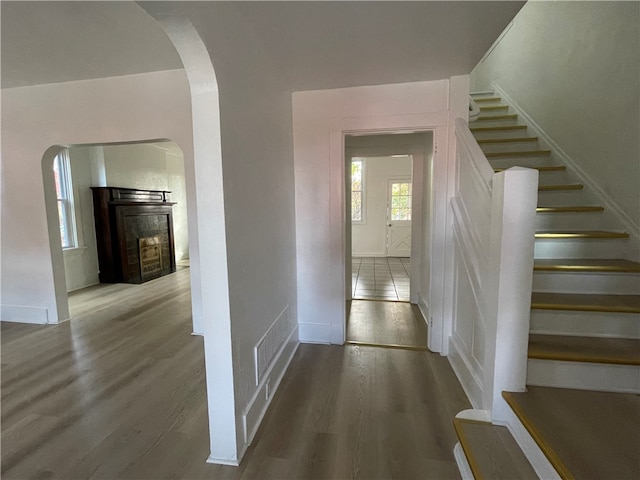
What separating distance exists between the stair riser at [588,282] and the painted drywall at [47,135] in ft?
9.68

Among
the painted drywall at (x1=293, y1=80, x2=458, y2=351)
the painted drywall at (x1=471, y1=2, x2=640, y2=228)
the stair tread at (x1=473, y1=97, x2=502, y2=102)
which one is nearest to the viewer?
the painted drywall at (x1=471, y1=2, x2=640, y2=228)

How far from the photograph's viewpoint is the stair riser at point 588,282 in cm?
188

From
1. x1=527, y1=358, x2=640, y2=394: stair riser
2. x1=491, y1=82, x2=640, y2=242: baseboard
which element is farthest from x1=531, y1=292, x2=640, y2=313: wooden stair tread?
x1=491, y1=82, x2=640, y2=242: baseboard

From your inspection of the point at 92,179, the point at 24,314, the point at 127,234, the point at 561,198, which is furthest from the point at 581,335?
the point at 92,179

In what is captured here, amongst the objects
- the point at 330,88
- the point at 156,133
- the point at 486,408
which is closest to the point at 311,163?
the point at 330,88

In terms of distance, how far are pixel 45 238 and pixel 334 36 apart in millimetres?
3696

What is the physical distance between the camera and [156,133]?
2768mm

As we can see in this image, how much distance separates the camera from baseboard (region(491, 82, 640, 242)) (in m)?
2.08

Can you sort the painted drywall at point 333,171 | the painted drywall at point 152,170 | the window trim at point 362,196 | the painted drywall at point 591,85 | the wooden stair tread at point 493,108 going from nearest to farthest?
the painted drywall at point 591,85
the painted drywall at point 333,171
the wooden stair tread at point 493,108
the painted drywall at point 152,170
the window trim at point 362,196

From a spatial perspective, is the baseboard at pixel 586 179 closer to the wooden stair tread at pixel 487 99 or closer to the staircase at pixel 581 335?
the staircase at pixel 581 335

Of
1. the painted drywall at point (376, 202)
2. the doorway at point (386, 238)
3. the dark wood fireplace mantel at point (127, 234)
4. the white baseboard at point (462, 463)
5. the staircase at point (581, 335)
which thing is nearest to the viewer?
the staircase at point (581, 335)

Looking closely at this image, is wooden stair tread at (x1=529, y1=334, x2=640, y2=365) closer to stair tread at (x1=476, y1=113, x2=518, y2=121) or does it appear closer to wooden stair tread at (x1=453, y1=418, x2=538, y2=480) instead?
wooden stair tread at (x1=453, y1=418, x2=538, y2=480)

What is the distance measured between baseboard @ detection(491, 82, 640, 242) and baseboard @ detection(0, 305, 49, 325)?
5.60 meters

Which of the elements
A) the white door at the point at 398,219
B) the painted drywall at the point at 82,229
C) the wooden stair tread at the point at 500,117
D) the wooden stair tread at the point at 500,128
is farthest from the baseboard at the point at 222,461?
the white door at the point at 398,219
